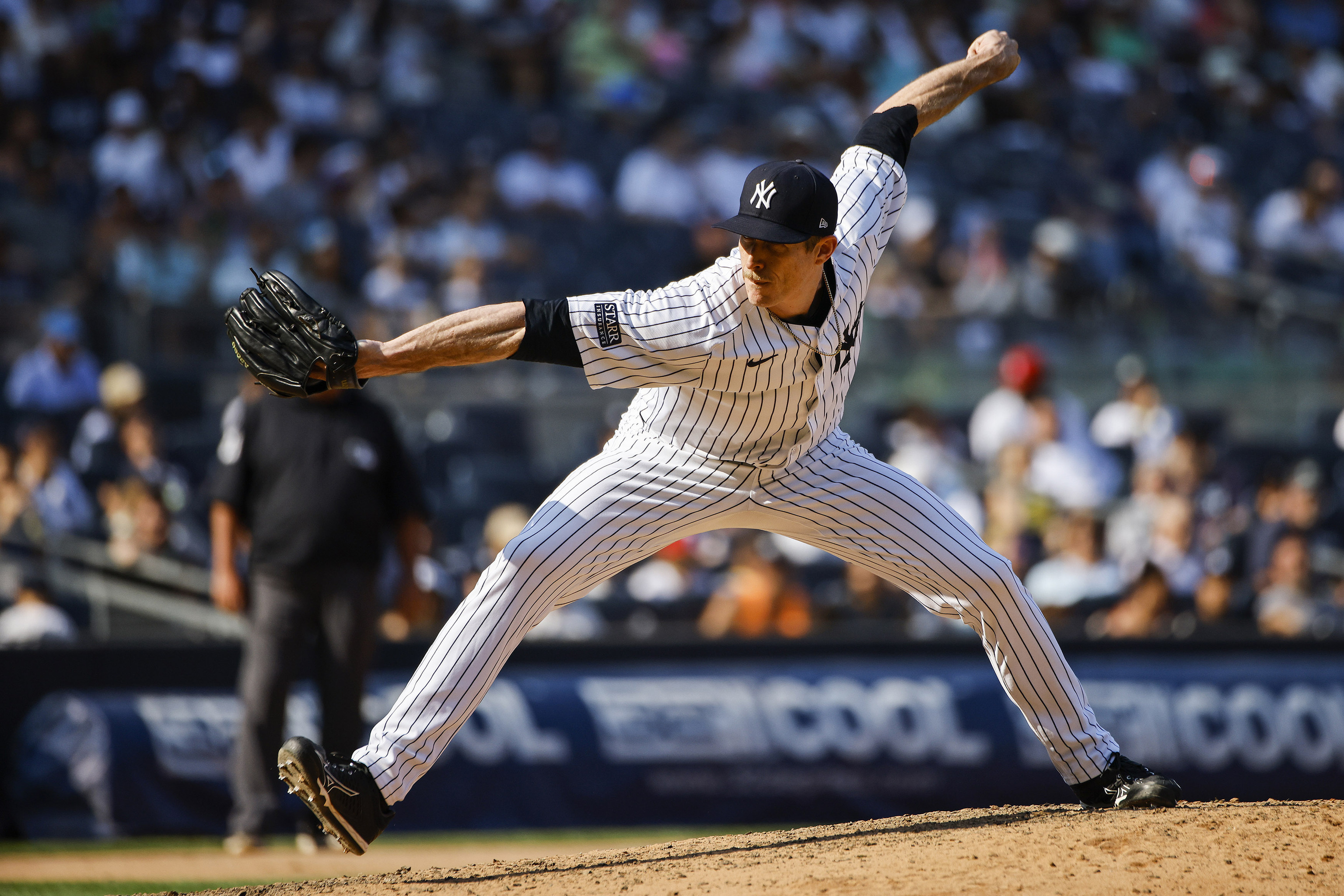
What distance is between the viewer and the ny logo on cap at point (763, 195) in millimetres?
3812

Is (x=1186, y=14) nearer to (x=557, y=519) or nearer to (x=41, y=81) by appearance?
(x=41, y=81)

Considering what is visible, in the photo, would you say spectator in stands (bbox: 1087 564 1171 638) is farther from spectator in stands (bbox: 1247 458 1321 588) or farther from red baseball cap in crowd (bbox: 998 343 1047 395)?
red baseball cap in crowd (bbox: 998 343 1047 395)

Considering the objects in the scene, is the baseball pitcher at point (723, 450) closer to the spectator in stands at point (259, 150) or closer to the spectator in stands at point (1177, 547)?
the spectator in stands at point (1177, 547)

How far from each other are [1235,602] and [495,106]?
7122 millimetres

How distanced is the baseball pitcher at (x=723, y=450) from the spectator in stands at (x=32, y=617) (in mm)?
4009

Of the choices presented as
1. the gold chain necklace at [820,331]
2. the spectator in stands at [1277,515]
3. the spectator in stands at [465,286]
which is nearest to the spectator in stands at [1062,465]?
the spectator in stands at [1277,515]

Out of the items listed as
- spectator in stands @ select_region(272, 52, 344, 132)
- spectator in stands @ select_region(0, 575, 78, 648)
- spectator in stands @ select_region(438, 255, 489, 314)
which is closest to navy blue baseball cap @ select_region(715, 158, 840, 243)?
spectator in stands @ select_region(0, 575, 78, 648)

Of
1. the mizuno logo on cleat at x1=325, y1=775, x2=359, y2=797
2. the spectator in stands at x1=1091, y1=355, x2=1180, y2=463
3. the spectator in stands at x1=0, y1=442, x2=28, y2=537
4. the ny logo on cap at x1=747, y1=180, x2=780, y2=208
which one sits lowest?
the mizuno logo on cleat at x1=325, y1=775, x2=359, y2=797

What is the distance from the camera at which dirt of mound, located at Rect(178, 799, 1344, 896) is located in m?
3.74

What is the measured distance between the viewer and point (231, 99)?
38.9 ft

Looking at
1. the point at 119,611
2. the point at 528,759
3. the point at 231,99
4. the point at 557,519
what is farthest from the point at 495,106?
the point at 557,519

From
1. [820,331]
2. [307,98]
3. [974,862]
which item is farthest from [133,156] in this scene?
[974,862]

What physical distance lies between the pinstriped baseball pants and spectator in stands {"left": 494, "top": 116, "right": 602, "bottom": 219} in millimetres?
7486

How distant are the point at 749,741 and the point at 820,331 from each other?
3.55 metres
